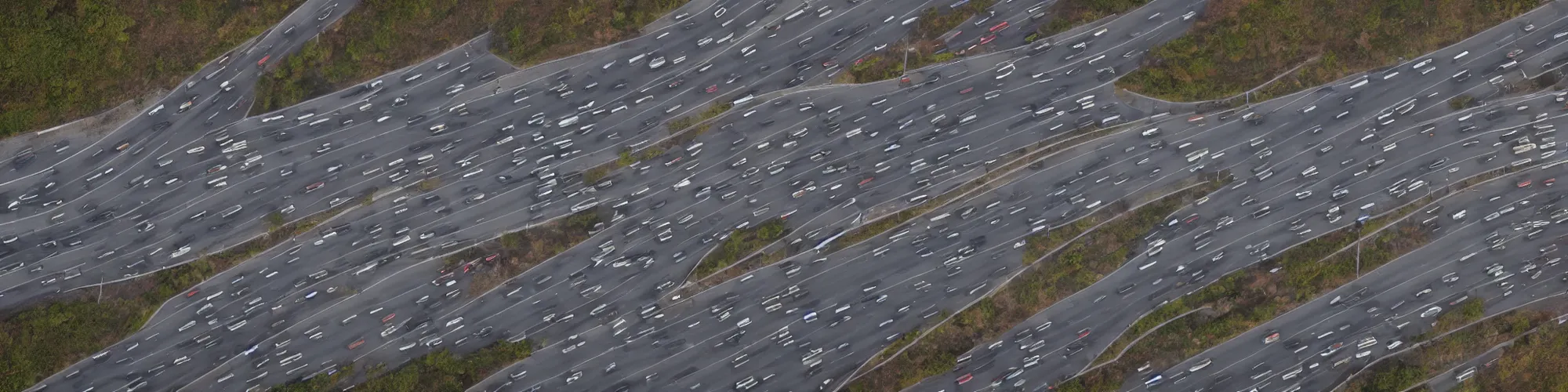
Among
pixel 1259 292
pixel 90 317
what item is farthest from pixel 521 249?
pixel 1259 292

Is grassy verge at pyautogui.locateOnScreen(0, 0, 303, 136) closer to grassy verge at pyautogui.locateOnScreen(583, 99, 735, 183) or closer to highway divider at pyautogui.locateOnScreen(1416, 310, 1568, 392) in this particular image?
grassy verge at pyautogui.locateOnScreen(583, 99, 735, 183)

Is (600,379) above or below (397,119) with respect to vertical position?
below

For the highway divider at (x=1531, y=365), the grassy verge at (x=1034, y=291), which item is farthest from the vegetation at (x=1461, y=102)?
the grassy verge at (x=1034, y=291)

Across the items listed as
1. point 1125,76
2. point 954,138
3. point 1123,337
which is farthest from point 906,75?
point 1123,337

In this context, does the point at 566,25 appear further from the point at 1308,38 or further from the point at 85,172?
the point at 1308,38

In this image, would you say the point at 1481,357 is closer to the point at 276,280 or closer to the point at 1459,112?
the point at 1459,112

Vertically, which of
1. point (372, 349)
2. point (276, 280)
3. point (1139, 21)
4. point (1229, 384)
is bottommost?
point (1229, 384)

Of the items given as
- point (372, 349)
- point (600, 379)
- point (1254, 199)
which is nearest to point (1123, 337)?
point (1254, 199)
